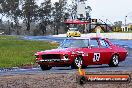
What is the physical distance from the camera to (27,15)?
424 feet

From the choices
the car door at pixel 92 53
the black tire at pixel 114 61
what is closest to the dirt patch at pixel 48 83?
the car door at pixel 92 53

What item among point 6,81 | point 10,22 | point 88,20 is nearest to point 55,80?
point 6,81

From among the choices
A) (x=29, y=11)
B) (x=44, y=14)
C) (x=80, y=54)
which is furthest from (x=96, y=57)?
(x=44, y=14)

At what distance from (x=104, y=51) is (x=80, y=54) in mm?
1394

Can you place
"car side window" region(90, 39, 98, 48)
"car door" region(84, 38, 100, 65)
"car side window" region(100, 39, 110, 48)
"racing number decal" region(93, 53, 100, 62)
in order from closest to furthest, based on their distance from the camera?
"car door" region(84, 38, 100, 65)
"racing number decal" region(93, 53, 100, 62)
"car side window" region(90, 39, 98, 48)
"car side window" region(100, 39, 110, 48)

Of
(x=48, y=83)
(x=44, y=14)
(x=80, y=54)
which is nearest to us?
(x=48, y=83)

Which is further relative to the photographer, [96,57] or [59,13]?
[59,13]

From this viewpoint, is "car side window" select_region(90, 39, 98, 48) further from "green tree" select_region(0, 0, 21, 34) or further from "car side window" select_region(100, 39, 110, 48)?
"green tree" select_region(0, 0, 21, 34)

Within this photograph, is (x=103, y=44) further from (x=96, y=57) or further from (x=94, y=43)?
(x=96, y=57)

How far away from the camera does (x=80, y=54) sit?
16703 mm

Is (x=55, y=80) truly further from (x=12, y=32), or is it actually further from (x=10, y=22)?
(x=12, y=32)

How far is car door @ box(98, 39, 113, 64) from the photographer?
17594mm

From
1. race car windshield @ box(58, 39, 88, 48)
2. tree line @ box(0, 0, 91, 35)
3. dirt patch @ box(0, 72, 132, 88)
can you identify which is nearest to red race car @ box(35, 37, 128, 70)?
race car windshield @ box(58, 39, 88, 48)

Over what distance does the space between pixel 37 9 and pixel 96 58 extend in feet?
385
